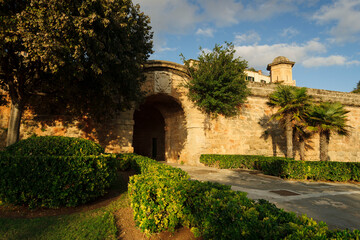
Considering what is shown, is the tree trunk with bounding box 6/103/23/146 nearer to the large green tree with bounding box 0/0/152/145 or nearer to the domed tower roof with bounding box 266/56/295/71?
the large green tree with bounding box 0/0/152/145

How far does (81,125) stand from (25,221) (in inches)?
300

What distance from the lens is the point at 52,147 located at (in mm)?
5340

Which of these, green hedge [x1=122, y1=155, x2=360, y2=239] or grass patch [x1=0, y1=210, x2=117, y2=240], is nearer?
green hedge [x1=122, y1=155, x2=360, y2=239]

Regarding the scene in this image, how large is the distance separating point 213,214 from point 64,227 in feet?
9.86

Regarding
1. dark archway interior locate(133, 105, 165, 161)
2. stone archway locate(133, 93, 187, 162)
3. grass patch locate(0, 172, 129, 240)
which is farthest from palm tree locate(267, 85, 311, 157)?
dark archway interior locate(133, 105, 165, 161)

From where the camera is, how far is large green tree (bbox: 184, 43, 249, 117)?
12742 mm

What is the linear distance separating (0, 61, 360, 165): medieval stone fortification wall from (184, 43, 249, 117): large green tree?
74cm

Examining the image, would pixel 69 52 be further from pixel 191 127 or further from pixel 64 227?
pixel 191 127

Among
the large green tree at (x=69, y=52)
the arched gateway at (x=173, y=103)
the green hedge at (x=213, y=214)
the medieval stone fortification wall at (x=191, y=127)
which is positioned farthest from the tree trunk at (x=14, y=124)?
the green hedge at (x=213, y=214)

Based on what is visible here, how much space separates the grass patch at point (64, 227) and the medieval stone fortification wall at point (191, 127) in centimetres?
732

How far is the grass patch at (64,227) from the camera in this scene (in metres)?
3.39

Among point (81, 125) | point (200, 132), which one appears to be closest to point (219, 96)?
point (200, 132)

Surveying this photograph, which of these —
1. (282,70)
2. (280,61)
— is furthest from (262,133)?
(280,61)

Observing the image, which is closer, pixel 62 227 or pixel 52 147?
pixel 62 227
